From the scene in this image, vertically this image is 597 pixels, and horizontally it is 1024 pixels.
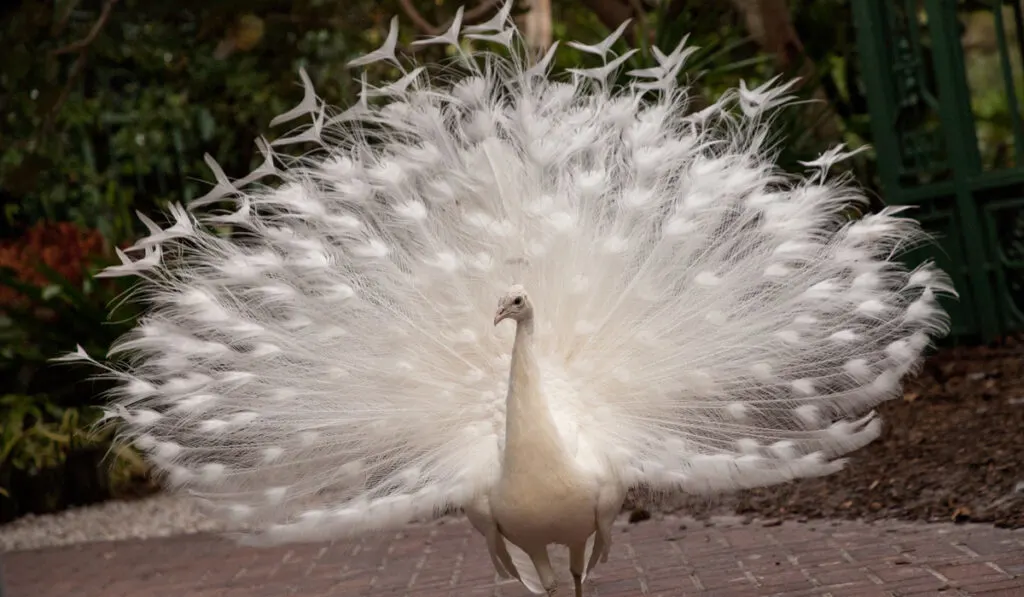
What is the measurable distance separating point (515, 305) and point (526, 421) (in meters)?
0.41

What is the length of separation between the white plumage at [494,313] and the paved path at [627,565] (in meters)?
0.94

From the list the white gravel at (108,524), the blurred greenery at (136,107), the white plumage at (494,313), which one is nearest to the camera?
the white plumage at (494,313)

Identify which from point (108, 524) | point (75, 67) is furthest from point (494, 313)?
point (108, 524)

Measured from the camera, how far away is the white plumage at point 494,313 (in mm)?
5418

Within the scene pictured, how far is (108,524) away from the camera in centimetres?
1045

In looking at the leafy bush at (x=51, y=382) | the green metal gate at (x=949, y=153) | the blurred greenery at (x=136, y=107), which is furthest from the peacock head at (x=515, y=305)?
the leafy bush at (x=51, y=382)

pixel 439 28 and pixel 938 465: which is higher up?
pixel 439 28

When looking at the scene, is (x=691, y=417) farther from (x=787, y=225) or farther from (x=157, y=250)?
(x=157, y=250)

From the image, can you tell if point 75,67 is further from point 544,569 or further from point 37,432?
point 544,569

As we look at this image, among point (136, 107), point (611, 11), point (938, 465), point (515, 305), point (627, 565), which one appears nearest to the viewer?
point (515, 305)

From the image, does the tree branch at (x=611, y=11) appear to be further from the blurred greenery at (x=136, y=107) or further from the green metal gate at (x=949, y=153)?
the green metal gate at (x=949, y=153)

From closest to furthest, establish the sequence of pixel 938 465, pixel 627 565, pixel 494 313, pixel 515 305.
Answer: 1. pixel 515 305
2. pixel 494 313
3. pixel 627 565
4. pixel 938 465

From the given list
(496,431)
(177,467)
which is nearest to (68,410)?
(177,467)

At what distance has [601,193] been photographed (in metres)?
5.56
